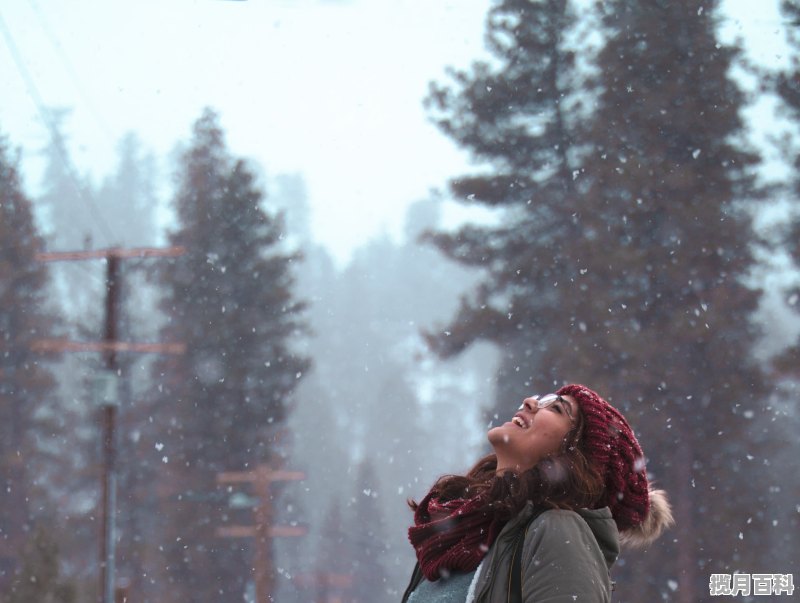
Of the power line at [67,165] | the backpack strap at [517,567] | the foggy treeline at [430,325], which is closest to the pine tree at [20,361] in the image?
the foggy treeline at [430,325]

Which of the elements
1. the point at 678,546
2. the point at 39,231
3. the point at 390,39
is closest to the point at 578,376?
the point at 678,546

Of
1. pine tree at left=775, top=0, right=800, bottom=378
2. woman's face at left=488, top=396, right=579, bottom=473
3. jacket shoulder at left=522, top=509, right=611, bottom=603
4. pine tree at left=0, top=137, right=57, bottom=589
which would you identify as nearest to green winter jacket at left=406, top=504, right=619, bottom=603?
jacket shoulder at left=522, top=509, right=611, bottom=603

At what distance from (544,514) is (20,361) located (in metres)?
22.9

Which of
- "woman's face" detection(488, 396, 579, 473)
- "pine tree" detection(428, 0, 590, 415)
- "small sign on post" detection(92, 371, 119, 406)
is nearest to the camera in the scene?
"woman's face" detection(488, 396, 579, 473)

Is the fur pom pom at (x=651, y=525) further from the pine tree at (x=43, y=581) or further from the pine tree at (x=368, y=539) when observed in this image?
the pine tree at (x=368, y=539)

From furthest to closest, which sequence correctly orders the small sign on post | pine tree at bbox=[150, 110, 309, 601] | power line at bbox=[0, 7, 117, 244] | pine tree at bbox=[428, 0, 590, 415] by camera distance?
power line at bbox=[0, 7, 117, 244]
pine tree at bbox=[150, 110, 309, 601]
pine tree at bbox=[428, 0, 590, 415]
the small sign on post

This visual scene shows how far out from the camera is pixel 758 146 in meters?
12.3

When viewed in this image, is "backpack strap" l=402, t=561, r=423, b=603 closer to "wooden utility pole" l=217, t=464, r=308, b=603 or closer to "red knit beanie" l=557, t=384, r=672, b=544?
"red knit beanie" l=557, t=384, r=672, b=544

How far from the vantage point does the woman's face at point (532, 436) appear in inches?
74.3

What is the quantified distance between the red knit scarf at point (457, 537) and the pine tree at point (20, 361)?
69.7ft

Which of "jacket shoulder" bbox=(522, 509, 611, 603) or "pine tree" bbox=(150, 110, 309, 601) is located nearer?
"jacket shoulder" bbox=(522, 509, 611, 603)

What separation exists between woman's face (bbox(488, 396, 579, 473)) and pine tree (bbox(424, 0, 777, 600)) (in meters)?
10.1

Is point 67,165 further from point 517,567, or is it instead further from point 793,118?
point 517,567

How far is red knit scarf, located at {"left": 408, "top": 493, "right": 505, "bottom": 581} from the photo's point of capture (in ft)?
6.07
